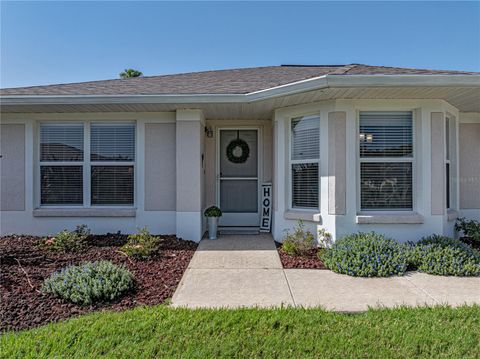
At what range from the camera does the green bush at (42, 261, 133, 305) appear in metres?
3.29

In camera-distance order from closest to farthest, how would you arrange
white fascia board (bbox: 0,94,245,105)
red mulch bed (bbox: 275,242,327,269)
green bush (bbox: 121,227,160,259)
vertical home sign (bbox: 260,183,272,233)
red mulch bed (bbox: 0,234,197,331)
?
red mulch bed (bbox: 0,234,197,331)
red mulch bed (bbox: 275,242,327,269)
green bush (bbox: 121,227,160,259)
white fascia board (bbox: 0,94,245,105)
vertical home sign (bbox: 260,183,272,233)

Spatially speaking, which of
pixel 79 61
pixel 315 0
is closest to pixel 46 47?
pixel 79 61

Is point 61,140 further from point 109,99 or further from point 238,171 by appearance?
point 238,171

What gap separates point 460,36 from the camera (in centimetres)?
716

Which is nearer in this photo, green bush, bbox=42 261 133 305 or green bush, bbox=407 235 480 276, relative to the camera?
green bush, bbox=42 261 133 305

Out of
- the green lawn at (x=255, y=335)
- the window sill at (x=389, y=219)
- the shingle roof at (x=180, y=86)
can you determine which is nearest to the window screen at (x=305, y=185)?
the window sill at (x=389, y=219)

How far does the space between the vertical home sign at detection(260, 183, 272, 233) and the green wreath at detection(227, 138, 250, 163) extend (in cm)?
91

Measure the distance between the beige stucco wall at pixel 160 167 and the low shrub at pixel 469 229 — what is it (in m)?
6.04

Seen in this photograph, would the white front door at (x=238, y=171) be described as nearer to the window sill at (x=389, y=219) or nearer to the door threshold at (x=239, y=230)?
the door threshold at (x=239, y=230)

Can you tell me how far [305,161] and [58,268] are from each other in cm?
464

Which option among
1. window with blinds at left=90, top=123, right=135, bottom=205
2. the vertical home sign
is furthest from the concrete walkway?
window with blinds at left=90, top=123, right=135, bottom=205

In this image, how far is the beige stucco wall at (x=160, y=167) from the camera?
6.29 metres

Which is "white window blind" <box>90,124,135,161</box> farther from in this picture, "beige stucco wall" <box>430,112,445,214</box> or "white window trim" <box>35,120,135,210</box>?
"beige stucco wall" <box>430,112,445,214</box>

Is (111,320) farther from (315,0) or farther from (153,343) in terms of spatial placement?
(315,0)
